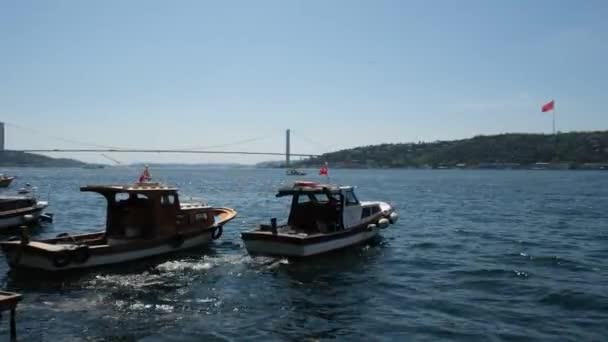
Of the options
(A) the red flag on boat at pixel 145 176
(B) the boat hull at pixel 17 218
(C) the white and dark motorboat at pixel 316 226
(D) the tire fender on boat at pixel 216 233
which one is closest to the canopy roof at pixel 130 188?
(A) the red flag on boat at pixel 145 176

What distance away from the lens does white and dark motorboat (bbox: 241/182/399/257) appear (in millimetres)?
19875

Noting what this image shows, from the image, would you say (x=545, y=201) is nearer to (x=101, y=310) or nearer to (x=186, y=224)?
(x=186, y=224)

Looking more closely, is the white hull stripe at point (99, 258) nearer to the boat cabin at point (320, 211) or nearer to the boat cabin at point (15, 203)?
the boat cabin at point (320, 211)

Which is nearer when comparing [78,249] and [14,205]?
[78,249]

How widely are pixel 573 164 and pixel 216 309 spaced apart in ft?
646

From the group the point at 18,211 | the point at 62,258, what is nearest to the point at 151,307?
the point at 62,258

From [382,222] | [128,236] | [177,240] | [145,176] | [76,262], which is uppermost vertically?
[145,176]

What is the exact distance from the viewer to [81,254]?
1766 centimetres

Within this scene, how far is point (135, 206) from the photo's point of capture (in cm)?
2067

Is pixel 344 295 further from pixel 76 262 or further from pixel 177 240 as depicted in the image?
pixel 76 262

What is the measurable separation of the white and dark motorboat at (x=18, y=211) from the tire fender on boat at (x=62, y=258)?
12.4m

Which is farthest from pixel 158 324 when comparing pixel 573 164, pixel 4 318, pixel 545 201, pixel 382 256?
pixel 573 164

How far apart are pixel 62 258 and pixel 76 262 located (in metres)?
0.54

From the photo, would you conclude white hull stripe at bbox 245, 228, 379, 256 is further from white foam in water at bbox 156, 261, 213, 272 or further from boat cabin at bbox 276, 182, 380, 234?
white foam in water at bbox 156, 261, 213, 272
